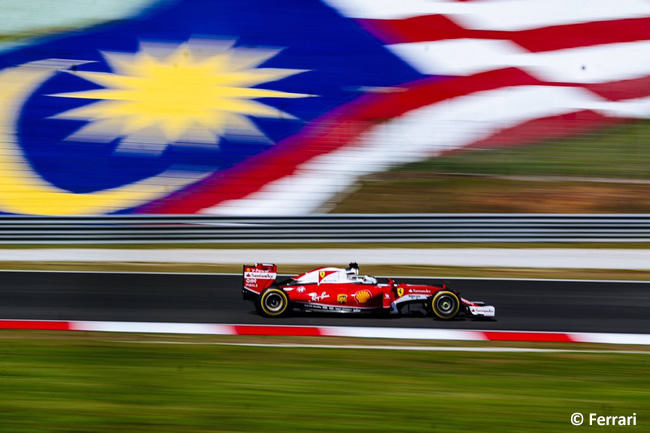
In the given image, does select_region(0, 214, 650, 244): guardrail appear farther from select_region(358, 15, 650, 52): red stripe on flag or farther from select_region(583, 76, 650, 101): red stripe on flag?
select_region(358, 15, 650, 52): red stripe on flag

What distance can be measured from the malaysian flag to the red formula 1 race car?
5834mm

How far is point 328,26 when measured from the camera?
48.4 ft

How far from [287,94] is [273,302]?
23.8ft

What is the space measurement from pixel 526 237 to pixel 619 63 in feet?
15.0

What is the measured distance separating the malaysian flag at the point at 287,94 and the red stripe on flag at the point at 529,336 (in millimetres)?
6707

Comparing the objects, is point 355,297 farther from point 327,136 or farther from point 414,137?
point 414,137

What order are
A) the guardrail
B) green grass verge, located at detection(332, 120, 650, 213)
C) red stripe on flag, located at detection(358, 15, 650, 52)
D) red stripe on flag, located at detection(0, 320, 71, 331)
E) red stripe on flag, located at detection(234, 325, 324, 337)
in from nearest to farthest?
red stripe on flag, located at detection(234, 325, 324, 337) → red stripe on flag, located at detection(0, 320, 71, 331) → the guardrail → green grass verge, located at detection(332, 120, 650, 213) → red stripe on flag, located at detection(358, 15, 650, 52)

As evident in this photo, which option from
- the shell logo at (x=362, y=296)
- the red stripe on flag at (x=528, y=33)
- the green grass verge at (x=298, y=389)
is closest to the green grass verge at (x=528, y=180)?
the red stripe on flag at (x=528, y=33)

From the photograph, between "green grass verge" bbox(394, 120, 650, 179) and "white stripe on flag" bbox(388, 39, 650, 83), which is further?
"white stripe on flag" bbox(388, 39, 650, 83)

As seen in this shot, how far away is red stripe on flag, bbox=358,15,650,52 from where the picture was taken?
1474 centimetres

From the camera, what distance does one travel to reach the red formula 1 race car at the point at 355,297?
7.85 m

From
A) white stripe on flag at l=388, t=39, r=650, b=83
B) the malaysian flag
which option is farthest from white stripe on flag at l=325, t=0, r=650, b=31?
white stripe on flag at l=388, t=39, r=650, b=83

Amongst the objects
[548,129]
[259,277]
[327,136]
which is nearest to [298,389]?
[259,277]

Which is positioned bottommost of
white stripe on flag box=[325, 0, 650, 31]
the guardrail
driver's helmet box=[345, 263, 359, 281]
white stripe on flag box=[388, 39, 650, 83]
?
driver's helmet box=[345, 263, 359, 281]
